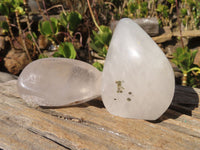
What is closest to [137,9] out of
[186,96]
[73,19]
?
[73,19]

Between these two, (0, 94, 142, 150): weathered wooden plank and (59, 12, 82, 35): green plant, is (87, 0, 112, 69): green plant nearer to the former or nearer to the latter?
(59, 12, 82, 35): green plant

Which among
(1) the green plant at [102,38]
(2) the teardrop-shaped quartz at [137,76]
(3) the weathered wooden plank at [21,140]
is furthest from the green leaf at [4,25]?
(2) the teardrop-shaped quartz at [137,76]

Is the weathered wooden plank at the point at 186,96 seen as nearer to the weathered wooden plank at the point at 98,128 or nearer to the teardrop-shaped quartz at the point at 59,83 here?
the weathered wooden plank at the point at 98,128

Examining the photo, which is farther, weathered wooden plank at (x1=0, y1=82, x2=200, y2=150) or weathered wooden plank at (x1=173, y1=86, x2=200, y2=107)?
weathered wooden plank at (x1=173, y1=86, x2=200, y2=107)

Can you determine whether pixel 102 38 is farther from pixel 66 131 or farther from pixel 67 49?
pixel 66 131

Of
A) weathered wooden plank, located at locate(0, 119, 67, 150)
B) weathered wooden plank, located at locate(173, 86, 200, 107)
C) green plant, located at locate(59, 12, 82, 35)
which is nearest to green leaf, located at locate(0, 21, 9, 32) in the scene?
green plant, located at locate(59, 12, 82, 35)

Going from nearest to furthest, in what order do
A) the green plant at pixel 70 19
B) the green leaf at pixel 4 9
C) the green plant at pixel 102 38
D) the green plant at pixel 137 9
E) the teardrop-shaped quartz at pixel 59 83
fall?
1. the teardrop-shaped quartz at pixel 59 83
2. the green plant at pixel 102 38
3. the green plant at pixel 70 19
4. the green leaf at pixel 4 9
5. the green plant at pixel 137 9
